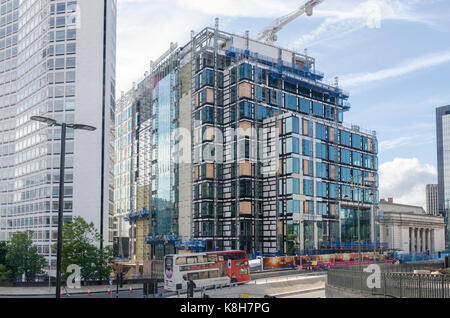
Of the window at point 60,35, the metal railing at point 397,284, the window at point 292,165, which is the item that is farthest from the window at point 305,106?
the metal railing at point 397,284

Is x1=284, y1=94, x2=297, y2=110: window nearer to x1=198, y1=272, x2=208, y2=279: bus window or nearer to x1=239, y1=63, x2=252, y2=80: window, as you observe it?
x1=239, y1=63, x2=252, y2=80: window

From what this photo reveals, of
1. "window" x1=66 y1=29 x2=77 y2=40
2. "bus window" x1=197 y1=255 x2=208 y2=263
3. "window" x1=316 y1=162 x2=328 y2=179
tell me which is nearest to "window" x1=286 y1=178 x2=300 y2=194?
"window" x1=316 y1=162 x2=328 y2=179

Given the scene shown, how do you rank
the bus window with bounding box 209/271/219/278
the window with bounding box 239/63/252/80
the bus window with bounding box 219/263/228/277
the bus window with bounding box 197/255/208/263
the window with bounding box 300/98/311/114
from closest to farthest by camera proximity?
the bus window with bounding box 197/255/208/263
the bus window with bounding box 209/271/219/278
the bus window with bounding box 219/263/228/277
the window with bounding box 239/63/252/80
the window with bounding box 300/98/311/114

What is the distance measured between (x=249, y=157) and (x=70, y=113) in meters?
30.8

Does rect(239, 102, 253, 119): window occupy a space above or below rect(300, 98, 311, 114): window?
below

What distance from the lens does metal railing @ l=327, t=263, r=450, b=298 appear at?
2225 cm

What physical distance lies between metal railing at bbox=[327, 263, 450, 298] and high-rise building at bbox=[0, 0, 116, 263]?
5261cm

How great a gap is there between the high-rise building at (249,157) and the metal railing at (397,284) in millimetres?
53991

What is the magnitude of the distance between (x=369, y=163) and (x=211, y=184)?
36111 millimetres

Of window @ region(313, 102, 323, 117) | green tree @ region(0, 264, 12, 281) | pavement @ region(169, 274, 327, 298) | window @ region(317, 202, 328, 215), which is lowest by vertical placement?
green tree @ region(0, 264, 12, 281)

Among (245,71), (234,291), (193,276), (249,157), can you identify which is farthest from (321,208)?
(234,291)

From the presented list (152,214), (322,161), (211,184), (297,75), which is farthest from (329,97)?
A: (152,214)

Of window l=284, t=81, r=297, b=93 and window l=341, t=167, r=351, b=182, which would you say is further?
window l=284, t=81, r=297, b=93
